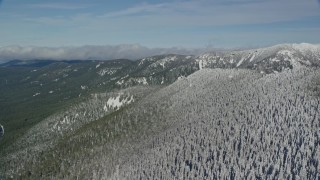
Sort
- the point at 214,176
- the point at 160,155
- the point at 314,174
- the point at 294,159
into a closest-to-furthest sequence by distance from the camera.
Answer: the point at 314,174, the point at 294,159, the point at 214,176, the point at 160,155

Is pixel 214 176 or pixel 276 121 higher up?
pixel 276 121

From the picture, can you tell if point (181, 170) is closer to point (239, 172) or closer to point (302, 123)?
point (239, 172)

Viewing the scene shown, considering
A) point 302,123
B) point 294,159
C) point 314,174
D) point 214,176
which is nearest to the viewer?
point 314,174

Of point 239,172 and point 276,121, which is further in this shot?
point 276,121

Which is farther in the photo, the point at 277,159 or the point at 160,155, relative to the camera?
the point at 160,155

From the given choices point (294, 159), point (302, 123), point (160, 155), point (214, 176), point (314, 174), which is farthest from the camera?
point (160, 155)

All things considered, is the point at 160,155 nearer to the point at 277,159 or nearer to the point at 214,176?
the point at 214,176

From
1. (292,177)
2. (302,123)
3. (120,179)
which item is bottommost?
(120,179)

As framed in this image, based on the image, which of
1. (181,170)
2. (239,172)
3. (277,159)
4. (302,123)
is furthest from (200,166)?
(302,123)

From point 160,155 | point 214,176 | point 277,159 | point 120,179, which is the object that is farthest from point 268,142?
point 120,179
